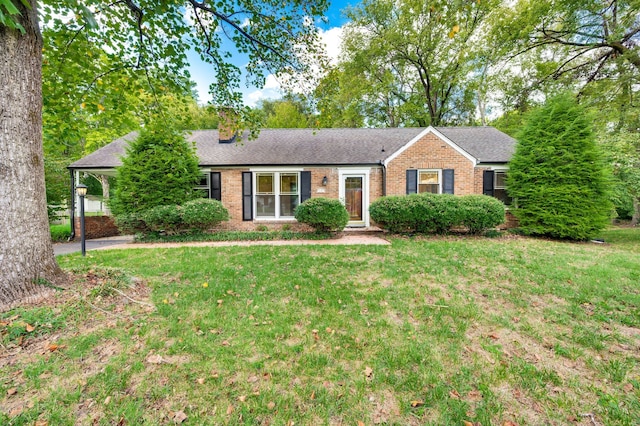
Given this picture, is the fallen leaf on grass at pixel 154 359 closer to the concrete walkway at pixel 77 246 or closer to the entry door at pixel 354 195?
the concrete walkway at pixel 77 246

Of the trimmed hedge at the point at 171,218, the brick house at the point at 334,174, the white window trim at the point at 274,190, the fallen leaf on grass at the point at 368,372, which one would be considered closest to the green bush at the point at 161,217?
the trimmed hedge at the point at 171,218

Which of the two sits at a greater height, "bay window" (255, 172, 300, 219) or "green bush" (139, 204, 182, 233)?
"bay window" (255, 172, 300, 219)

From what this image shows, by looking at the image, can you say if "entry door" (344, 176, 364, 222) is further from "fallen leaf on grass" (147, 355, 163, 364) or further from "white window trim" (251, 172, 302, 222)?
"fallen leaf on grass" (147, 355, 163, 364)

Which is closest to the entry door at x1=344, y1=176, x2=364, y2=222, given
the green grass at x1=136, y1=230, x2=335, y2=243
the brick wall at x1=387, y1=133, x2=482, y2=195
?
the brick wall at x1=387, y1=133, x2=482, y2=195

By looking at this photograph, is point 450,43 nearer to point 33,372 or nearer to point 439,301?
point 439,301

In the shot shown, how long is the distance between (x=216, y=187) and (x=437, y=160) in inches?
367

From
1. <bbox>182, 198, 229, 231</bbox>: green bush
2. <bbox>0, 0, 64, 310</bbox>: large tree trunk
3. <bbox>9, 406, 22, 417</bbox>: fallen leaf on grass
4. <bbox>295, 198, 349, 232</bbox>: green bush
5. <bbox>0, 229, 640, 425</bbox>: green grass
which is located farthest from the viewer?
<bbox>182, 198, 229, 231</bbox>: green bush

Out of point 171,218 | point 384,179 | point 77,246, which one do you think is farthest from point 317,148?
point 77,246

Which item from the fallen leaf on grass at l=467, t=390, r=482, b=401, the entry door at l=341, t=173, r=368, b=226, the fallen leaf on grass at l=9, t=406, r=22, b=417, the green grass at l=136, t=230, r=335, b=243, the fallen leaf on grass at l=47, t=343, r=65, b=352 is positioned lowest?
the fallen leaf on grass at l=467, t=390, r=482, b=401

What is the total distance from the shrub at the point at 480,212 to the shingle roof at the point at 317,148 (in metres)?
3.01

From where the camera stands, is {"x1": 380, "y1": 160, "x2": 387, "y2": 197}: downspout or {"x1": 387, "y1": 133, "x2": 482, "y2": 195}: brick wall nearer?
{"x1": 387, "y1": 133, "x2": 482, "y2": 195}: brick wall

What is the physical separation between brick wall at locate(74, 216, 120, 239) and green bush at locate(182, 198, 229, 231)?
4.56 metres

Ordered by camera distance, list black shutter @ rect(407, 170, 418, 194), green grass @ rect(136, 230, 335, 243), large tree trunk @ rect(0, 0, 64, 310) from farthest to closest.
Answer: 1. black shutter @ rect(407, 170, 418, 194)
2. green grass @ rect(136, 230, 335, 243)
3. large tree trunk @ rect(0, 0, 64, 310)

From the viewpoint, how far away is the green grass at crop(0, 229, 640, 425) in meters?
1.95
